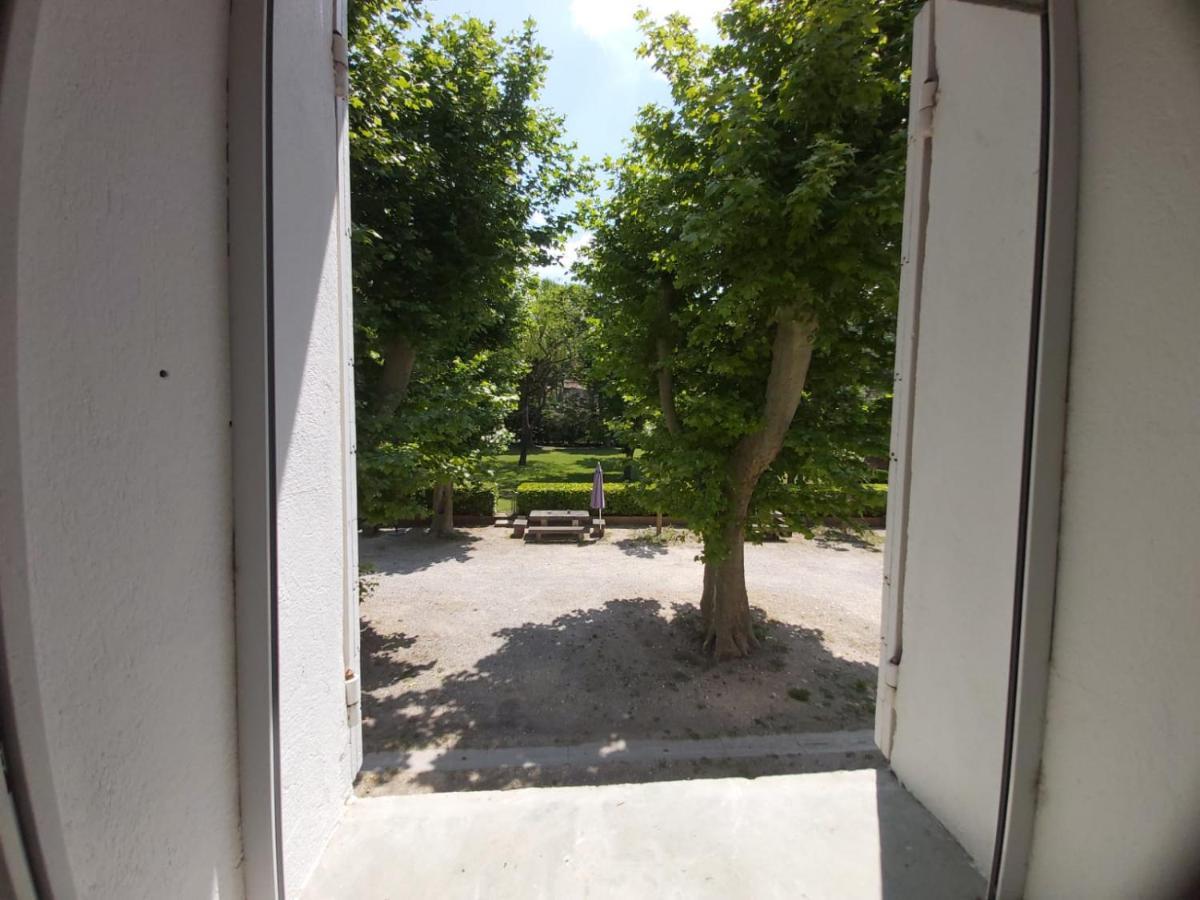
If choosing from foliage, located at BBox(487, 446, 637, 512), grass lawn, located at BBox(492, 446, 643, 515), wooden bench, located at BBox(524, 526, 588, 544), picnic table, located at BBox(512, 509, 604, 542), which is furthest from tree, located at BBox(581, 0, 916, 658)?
foliage, located at BBox(487, 446, 637, 512)

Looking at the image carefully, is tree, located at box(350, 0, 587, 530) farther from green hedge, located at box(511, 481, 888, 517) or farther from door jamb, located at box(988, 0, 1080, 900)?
green hedge, located at box(511, 481, 888, 517)

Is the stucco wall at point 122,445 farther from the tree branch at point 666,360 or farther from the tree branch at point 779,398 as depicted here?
the tree branch at point 666,360

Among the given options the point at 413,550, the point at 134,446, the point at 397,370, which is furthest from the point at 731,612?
the point at 413,550

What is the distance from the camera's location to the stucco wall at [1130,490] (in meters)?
1.07

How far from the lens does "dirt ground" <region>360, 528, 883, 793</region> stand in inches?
228

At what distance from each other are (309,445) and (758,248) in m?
4.76

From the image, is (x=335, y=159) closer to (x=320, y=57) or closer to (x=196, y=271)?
(x=320, y=57)

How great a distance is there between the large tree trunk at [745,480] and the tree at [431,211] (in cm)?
354

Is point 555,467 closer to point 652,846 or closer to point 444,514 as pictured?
point 444,514

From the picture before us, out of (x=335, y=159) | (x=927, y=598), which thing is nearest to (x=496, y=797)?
(x=927, y=598)

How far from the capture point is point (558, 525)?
14.0 meters

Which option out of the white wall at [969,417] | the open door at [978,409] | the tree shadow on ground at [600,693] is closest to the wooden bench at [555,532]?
the tree shadow on ground at [600,693]

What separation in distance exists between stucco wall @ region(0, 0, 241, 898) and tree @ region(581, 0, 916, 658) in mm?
4443

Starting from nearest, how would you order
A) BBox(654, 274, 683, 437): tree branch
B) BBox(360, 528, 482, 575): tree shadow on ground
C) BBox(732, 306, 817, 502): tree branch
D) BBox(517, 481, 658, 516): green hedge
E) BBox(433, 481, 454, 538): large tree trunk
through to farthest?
BBox(732, 306, 817, 502): tree branch
BBox(654, 274, 683, 437): tree branch
BBox(360, 528, 482, 575): tree shadow on ground
BBox(433, 481, 454, 538): large tree trunk
BBox(517, 481, 658, 516): green hedge
